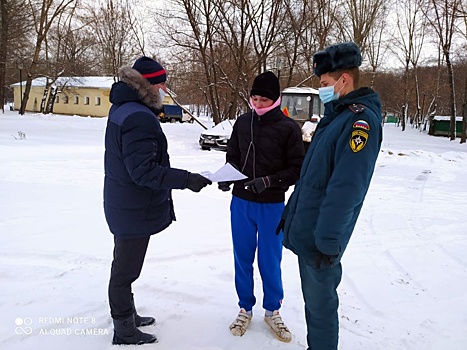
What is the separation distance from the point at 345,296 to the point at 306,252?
58.2 inches

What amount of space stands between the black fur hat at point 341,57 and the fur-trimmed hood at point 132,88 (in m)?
1.10

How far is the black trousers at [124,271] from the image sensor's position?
2.49m

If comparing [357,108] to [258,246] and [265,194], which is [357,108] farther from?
[258,246]

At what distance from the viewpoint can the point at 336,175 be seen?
195cm

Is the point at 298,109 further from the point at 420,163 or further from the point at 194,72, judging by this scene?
the point at 194,72

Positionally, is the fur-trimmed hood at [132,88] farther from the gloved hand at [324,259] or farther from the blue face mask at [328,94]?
the gloved hand at [324,259]

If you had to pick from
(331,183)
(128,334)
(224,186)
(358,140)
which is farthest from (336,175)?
(128,334)

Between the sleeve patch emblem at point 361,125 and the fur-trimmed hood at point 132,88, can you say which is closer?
the sleeve patch emblem at point 361,125

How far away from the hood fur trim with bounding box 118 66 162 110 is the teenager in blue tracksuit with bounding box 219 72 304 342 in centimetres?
77

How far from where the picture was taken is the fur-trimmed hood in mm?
2389

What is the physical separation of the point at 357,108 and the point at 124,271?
1783 millimetres

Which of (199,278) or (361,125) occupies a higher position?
(361,125)

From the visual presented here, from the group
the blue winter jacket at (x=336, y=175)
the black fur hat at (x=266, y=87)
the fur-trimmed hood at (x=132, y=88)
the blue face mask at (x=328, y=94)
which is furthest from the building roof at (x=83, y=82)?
the blue winter jacket at (x=336, y=175)

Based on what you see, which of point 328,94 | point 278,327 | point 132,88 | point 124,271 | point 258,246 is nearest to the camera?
point 328,94
